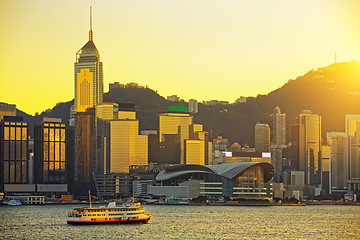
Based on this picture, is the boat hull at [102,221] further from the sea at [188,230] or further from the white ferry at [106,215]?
the sea at [188,230]

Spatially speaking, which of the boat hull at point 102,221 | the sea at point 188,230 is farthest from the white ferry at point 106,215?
the sea at point 188,230

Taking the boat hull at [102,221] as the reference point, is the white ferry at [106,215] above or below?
above

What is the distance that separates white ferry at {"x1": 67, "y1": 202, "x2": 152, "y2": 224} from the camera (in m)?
152

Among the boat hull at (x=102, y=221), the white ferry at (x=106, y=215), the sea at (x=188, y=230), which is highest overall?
the white ferry at (x=106, y=215)

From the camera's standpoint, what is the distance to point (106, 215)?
15362 cm

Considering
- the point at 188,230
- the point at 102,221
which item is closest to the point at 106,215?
the point at 102,221

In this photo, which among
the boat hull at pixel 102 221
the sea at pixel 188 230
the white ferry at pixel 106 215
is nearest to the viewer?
the sea at pixel 188 230

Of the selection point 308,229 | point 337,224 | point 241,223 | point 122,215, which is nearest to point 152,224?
point 122,215

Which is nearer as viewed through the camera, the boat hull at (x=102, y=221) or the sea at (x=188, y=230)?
the sea at (x=188, y=230)

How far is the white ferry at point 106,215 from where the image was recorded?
500 ft

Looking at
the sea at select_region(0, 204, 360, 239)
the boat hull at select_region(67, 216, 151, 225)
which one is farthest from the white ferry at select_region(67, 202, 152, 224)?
the sea at select_region(0, 204, 360, 239)

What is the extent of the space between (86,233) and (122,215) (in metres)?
18.7

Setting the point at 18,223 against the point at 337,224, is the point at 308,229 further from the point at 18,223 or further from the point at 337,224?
the point at 18,223

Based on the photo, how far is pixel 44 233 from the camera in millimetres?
142500
